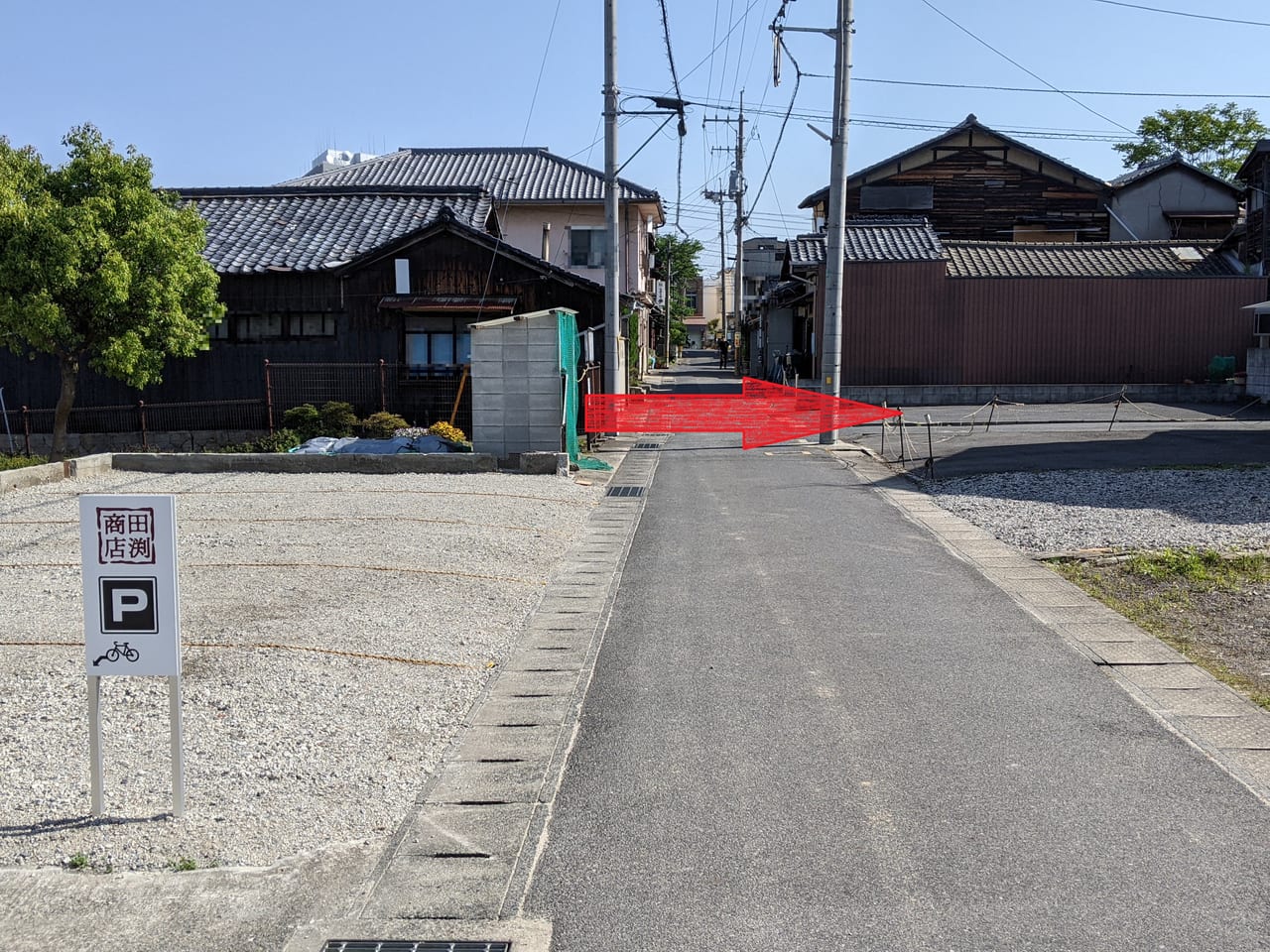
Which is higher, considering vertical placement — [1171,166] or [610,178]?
[1171,166]

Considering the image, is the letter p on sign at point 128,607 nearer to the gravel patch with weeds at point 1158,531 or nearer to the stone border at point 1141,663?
the stone border at point 1141,663

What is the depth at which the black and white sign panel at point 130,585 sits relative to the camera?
4.67m

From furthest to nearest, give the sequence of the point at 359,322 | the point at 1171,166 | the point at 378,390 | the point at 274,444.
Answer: the point at 1171,166 < the point at 359,322 < the point at 378,390 < the point at 274,444

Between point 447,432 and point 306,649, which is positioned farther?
point 447,432

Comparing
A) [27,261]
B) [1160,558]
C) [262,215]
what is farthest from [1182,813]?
[262,215]

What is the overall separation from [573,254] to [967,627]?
2972 cm

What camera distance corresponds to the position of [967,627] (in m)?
7.98

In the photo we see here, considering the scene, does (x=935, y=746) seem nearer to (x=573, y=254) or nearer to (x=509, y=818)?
(x=509, y=818)

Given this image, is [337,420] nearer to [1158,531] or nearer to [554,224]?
[1158,531]

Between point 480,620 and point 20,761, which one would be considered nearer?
point 20,761

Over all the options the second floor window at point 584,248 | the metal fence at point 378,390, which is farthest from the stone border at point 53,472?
the second floor window at point 584,248

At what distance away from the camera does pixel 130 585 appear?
472 centimetres
